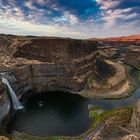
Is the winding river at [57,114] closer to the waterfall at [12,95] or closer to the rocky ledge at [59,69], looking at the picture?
the waterfall at [12,95]

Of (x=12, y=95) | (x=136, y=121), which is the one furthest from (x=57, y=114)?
(x=136, y=121)

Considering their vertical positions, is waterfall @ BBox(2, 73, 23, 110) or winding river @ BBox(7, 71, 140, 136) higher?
waterfall @ BBox(2, 73, 23, 110)

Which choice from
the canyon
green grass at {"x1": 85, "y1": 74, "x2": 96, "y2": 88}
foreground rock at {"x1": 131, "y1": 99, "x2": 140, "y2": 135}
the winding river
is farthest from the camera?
green grass at {"x1": 85, "y1": 74, "x2": 96, "y2": 88}

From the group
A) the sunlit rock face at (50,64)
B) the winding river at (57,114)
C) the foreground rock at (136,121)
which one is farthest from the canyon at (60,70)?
the foreground rock at (136,121)

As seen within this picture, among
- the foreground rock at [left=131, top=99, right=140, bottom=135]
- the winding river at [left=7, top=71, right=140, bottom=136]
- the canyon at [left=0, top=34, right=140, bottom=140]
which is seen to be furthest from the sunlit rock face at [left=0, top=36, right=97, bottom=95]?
the foreground rock at [left=131, top=99, right=140, bottom=135]

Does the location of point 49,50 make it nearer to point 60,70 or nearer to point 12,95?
point 60,70

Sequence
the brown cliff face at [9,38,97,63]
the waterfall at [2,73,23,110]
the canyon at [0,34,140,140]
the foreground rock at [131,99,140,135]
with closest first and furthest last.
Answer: the foreground rock at [131,99,140,135] < the waterfall at [2,73,23,110] < the canyon at [0,34,140,140] < the brown cliff face at [9,38,97,63]

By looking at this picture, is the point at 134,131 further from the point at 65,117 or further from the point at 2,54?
the point at 2,54

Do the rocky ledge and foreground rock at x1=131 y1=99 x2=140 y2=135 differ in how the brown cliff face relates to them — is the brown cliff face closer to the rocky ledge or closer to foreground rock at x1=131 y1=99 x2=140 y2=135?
the rocky ledge

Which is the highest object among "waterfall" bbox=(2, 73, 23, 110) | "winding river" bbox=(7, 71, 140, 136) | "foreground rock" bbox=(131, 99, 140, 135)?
"foreground rock" bbox=(131, 99, 140, 135)

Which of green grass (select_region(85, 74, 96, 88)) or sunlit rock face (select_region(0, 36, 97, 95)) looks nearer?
sunlit rock face (select_region(0, 36, 97, 95))
